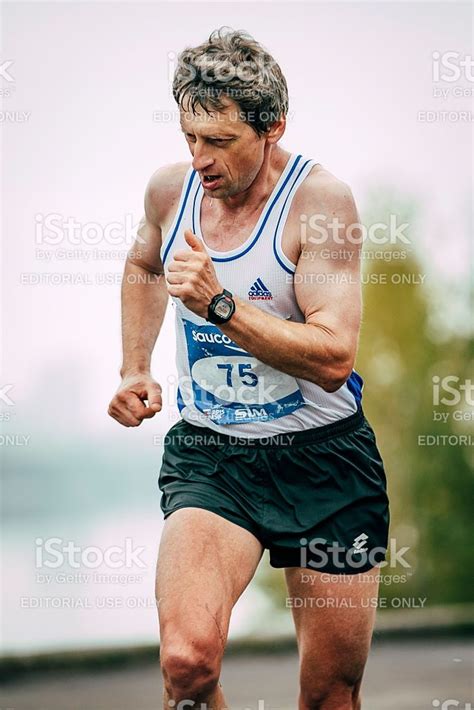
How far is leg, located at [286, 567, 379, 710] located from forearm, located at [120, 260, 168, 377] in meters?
1.05

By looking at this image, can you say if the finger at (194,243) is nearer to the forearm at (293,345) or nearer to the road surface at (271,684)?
the forearm at (293,345)

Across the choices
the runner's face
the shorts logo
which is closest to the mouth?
the runner's face

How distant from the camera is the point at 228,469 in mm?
4246

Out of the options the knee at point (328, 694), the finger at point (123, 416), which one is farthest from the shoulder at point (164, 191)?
the knee at point (328, 694)

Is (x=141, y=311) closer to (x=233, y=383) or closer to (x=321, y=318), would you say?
(x=233, y=383)

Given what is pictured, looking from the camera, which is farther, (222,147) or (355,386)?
(355,386)

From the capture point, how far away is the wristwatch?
3727 mm

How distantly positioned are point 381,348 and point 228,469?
15.6 metres

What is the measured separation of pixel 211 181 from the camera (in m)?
4.05

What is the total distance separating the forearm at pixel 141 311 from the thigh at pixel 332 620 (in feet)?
3.45

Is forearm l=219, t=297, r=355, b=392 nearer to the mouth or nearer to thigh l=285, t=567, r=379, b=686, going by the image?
the mouth

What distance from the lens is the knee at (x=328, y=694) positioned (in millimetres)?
4336

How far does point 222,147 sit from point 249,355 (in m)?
0.75

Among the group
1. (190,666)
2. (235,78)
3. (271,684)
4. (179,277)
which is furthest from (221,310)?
(271,684)
